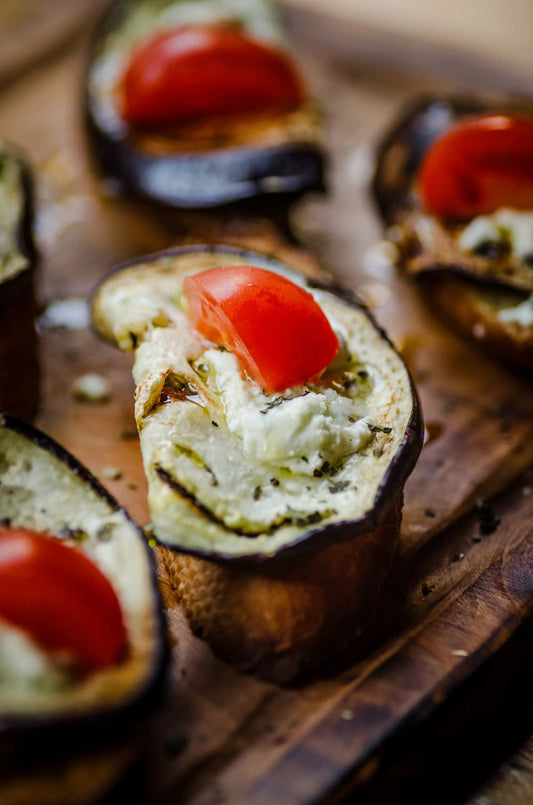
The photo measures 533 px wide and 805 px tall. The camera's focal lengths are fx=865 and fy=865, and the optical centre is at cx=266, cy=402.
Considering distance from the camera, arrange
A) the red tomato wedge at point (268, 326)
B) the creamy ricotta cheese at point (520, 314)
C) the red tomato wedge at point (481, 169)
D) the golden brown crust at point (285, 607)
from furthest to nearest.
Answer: the red tomato wedge at point (481, 169), the creamy ricotta cheese at point (520, 314), the red tomato wedge at point (268, 326), the golden brown crust at point (285, 607)

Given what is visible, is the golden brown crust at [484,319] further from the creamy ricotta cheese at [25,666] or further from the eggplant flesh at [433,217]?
the creamy ricotta cheese at [25,666]

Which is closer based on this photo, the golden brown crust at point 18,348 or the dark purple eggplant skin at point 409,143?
the golden brown crust at point 18,348

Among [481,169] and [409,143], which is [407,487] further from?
[409,143]

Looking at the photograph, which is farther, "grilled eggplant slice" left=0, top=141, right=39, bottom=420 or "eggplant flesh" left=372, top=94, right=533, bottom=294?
"eggplant flesh" left=372, top=94, right=533, bottom=294

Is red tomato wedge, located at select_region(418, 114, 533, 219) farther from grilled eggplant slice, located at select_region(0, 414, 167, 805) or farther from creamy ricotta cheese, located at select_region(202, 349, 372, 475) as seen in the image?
grilled eggplant slice, located at select_region(0, 414, 167, 805)

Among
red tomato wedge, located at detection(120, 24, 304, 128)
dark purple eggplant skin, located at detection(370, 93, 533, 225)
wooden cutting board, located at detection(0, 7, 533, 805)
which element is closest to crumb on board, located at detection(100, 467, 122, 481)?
wooden cutting board, located at detection(0, 7, 533, 805)

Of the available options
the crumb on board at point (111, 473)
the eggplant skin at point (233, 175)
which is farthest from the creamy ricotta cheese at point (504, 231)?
the crumb on board at point (111, 473)
